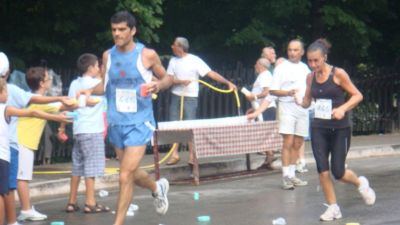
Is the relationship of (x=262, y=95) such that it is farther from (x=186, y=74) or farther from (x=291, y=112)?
(x=291, y=112)

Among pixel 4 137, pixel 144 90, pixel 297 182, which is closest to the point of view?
pixel 4 137

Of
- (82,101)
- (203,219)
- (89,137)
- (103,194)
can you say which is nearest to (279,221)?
(203,219)

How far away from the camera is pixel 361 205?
39.4ft

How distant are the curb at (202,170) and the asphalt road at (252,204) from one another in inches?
19.2

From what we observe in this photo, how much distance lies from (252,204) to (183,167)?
3.74 meters

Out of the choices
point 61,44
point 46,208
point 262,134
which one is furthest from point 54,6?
point 46,208

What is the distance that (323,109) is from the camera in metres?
11.0

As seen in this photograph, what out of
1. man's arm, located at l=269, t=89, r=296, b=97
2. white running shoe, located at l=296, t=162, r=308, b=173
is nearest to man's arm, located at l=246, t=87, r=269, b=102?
white running shoe, located at l=296, t=162, r=308, b=173

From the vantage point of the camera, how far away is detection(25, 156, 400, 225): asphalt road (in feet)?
36.6

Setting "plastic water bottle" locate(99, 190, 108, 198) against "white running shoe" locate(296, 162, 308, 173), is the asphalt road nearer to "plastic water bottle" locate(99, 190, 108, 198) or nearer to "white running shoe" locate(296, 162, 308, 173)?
"plastic water bottle" locate(99, 190, 108, 198)

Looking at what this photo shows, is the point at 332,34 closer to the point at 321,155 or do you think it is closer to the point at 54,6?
the point at 54,6

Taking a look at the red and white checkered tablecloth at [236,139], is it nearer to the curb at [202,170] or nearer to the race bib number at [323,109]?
the curb at [202,170]

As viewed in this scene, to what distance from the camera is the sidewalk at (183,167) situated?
14.2 metres

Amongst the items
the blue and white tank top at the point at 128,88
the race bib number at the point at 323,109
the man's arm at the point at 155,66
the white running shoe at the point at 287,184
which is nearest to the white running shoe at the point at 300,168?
the white running shoe at the point at 287,184
